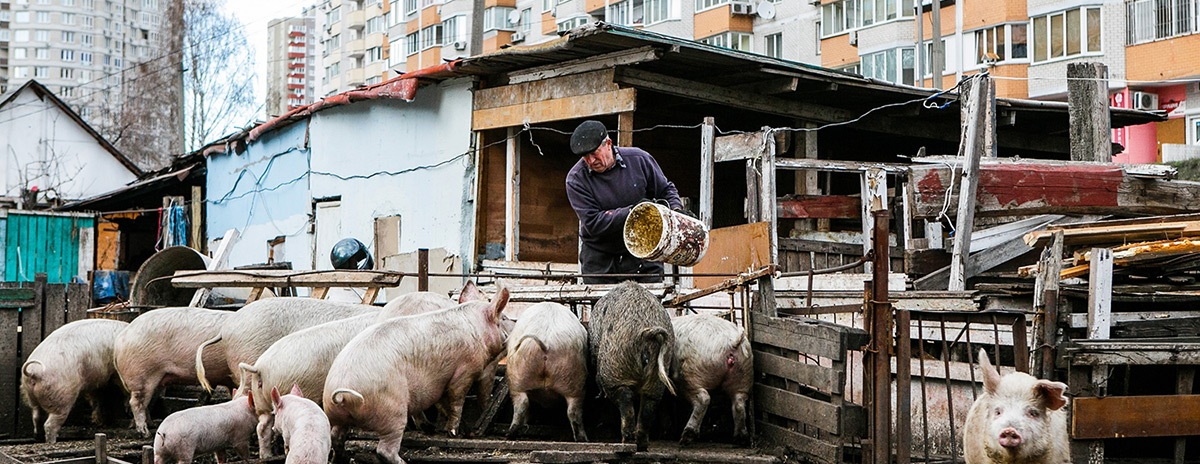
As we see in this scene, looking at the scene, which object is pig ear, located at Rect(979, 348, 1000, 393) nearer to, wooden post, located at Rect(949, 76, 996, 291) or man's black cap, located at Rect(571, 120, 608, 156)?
wooden post, located at Rect(949, 76, 996, 291)

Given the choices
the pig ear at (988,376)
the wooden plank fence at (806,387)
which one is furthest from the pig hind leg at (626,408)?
the pig ear at (988,376)

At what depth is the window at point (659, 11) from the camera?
39.2 metres

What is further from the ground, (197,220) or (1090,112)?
(1090,112)

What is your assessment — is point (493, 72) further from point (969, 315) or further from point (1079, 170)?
point (969, 315)

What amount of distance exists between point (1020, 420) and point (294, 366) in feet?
12.7

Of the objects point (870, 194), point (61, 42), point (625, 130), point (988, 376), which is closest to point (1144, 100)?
point (625, 130)

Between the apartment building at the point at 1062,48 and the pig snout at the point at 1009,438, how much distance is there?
66.8 feet

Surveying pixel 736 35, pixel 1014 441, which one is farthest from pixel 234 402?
pixel 736 35

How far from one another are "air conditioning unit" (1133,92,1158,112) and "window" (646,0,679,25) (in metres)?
15.3

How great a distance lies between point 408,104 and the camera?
14703 mm

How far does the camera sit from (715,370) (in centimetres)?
701

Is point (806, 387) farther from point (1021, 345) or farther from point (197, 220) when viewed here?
point (197, 220)

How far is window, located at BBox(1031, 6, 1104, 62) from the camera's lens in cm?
2847

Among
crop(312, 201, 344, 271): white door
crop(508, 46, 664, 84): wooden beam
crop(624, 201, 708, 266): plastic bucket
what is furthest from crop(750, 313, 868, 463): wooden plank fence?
crop(312, 201, 344, 271): white door
